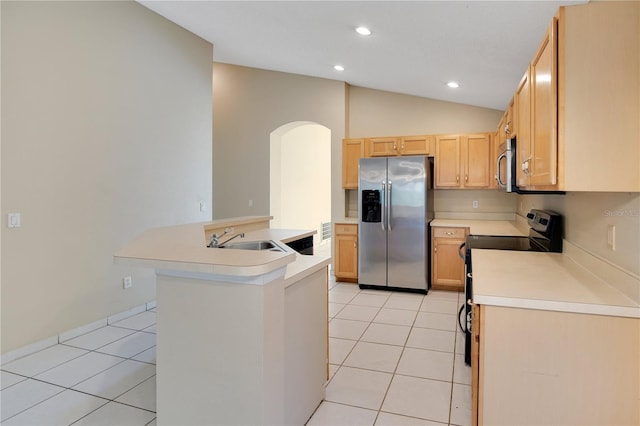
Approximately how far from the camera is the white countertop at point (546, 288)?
4.85 ft

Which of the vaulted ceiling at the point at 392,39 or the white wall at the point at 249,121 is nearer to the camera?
the vaulted ceiling at the point at 392,39

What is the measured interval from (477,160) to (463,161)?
0.56 feet

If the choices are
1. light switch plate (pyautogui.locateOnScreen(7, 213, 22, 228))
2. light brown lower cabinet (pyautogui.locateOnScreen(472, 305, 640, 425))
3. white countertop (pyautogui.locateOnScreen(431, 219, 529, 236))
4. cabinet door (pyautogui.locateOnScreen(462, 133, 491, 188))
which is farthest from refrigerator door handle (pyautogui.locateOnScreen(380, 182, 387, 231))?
light switch plate (pyautogui.locateOnScreen(7, 213, 22, 228))

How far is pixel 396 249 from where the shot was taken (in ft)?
15.8

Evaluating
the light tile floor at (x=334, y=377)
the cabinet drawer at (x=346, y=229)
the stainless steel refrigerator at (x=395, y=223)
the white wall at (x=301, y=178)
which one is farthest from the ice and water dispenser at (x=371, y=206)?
the white wall at (x=301, y=178)

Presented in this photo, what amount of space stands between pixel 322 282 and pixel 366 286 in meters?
2.93

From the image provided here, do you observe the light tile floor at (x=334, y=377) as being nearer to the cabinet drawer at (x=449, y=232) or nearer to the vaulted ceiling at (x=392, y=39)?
the cabinet drawer at (x=449, y=232)

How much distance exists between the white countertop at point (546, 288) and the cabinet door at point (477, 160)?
8.83ft

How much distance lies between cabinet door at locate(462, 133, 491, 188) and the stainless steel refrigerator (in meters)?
0.48

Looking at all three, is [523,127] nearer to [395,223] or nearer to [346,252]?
[395,223]

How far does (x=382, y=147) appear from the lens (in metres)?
5.33

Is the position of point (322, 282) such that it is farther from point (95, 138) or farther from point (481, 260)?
point (95, 138)

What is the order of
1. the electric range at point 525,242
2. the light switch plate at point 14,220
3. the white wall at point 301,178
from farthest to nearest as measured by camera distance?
the white wall at point 301,178, the light switch plate at point 14,220, the electric range at point 525,242

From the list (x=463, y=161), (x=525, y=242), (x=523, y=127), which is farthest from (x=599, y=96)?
(x=463, y=161)
